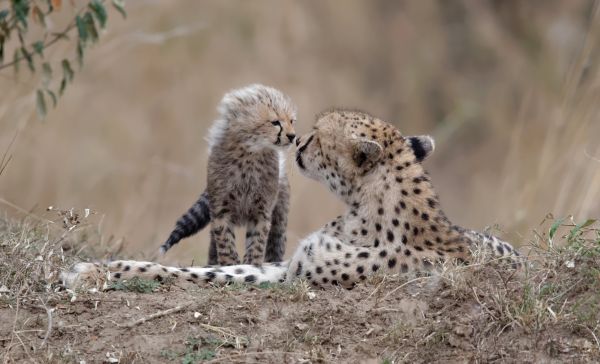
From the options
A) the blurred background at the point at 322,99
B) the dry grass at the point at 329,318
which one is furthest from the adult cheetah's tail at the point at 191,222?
the dry grass at the point at 329,318

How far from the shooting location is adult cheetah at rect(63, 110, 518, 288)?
456cm

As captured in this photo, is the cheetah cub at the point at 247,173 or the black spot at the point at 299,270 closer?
the black spot at the point at 299,270

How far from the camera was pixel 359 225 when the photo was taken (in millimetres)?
4754

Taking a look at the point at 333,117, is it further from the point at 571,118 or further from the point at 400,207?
the point at 571,118

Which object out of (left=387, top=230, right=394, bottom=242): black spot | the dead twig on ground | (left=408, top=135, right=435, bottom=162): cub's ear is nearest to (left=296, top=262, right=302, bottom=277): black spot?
(left=387, top=230, right=394, bottom=242): black spot

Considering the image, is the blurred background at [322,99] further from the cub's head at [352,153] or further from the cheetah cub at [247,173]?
the cub's head at [352,153]

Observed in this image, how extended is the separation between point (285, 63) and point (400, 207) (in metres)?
5.95

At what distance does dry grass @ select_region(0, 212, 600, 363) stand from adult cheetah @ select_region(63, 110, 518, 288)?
21 cm

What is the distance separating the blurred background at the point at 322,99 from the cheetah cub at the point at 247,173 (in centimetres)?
50

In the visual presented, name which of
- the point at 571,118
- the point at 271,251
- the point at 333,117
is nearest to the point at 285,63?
the point at 571,118

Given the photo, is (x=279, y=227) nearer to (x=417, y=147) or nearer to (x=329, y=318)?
(x=417, y=147)

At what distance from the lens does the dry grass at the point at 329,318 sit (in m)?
3.82

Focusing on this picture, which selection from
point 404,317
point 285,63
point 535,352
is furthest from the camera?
point 285,63

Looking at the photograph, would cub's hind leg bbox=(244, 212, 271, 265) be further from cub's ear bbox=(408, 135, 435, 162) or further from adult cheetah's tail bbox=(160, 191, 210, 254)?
cub's ear bbox=(408, 135, 435, 162)
